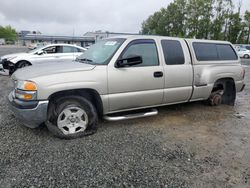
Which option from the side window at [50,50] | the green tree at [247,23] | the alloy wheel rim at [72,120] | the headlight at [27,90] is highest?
the green tree at [247,23]

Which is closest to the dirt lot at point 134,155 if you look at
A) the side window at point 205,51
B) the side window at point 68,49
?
the side window at point 205,51

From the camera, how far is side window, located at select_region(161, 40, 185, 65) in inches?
167

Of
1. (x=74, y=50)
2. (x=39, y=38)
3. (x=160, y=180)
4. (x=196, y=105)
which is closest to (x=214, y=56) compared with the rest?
(x=196, y=105)

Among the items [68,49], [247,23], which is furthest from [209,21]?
[68,49]

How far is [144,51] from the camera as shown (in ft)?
13.3

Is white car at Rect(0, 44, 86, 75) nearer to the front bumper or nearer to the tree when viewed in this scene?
the front bumper

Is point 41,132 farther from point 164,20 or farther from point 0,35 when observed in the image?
point 0,35

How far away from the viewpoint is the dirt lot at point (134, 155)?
251 centimetres

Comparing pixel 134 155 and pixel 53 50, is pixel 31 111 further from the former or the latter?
pixel 53 50

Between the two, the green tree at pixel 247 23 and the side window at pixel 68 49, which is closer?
the side window at pixel 68 49

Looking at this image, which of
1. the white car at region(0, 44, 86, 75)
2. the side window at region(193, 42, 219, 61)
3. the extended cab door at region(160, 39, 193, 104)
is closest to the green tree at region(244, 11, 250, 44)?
the white car at region(0, 44, 86, 75)

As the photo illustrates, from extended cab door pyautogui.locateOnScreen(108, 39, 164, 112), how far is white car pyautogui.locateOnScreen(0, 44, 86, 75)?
499 centimetres

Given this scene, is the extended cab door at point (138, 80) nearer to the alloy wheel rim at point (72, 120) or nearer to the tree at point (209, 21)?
the alloy wheel rim at point (72, 120)

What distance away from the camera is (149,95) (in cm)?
405
